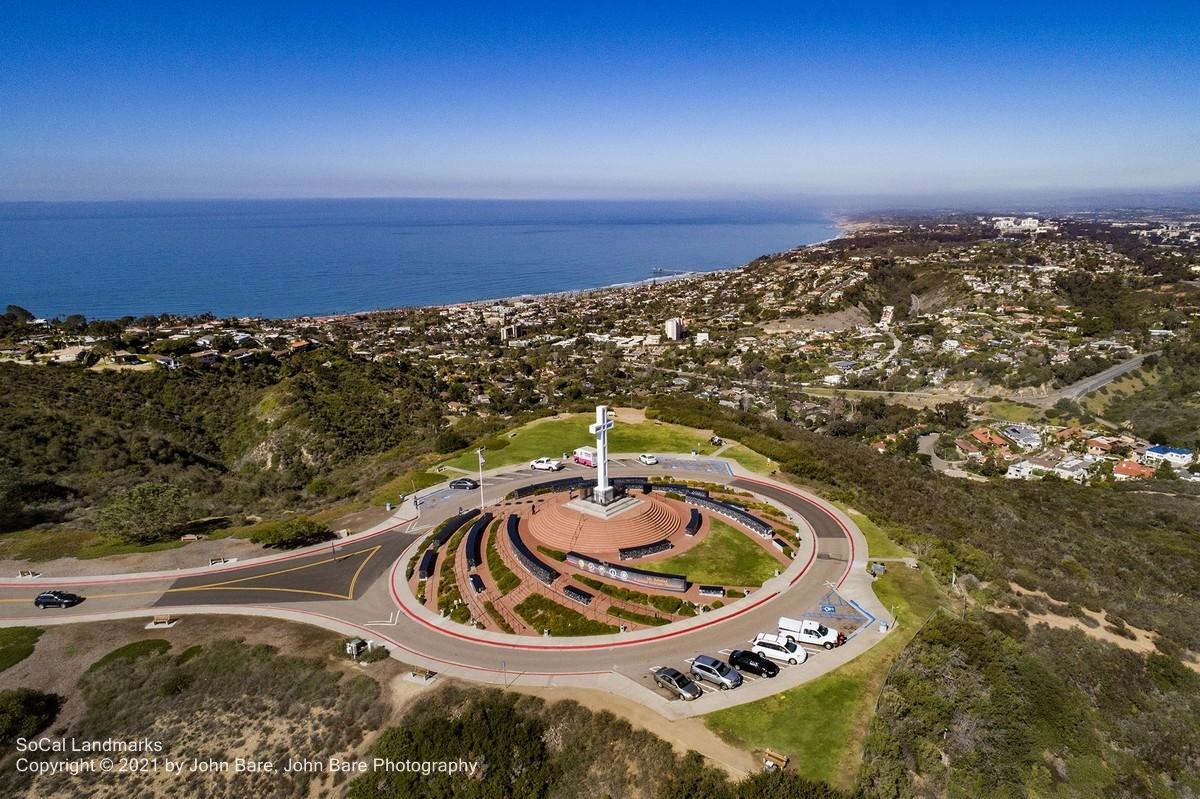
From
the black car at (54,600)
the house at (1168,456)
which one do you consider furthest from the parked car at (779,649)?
the house at (1168,456)

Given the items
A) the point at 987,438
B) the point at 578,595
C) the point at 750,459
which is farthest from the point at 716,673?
the point at 987,438

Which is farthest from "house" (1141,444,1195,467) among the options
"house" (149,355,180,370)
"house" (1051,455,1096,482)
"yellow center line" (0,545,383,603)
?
"house" (149,355,180,370)

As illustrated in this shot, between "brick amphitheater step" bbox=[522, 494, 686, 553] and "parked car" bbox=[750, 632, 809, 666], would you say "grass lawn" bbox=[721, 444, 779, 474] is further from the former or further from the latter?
"parked car" bbox=[750, 632, 809, 666]

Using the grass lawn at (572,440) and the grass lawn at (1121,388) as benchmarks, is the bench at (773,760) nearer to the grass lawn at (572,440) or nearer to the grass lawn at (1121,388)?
the grass lawn at (572,440)

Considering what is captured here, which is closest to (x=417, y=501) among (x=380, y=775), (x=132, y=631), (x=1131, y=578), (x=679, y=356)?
(x=132, y=631)

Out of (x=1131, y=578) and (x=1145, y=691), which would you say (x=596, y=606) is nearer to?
(x=1145, y=691)
